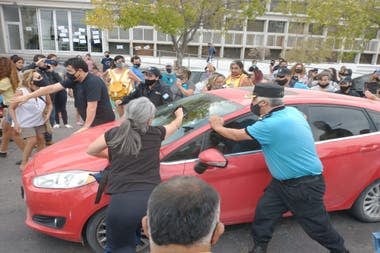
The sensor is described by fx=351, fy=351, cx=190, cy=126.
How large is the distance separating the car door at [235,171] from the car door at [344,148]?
67 cm

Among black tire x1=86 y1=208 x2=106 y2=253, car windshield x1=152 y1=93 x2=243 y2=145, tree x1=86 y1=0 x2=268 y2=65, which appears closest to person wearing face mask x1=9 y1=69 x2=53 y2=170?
car windshield x1=152 y1=93 x2=243 y2=145

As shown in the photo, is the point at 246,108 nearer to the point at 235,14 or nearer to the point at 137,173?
the point at 137,173

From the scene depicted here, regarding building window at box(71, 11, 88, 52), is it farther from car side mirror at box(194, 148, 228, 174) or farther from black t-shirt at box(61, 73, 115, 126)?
car side mirror at box(194, 148, 228, 174)

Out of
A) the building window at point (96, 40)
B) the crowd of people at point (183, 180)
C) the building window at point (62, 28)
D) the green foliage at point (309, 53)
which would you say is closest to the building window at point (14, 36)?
the building window at point (62, 28)

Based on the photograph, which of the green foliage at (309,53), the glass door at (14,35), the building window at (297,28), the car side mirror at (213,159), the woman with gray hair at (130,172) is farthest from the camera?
the building window at (297,28)

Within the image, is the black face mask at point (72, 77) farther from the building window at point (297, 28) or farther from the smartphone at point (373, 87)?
the building window at point (297, 28)

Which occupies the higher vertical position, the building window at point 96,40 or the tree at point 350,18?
the tree at point 350,18

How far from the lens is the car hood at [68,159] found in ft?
10.5

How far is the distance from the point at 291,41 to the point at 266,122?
28.8 meters

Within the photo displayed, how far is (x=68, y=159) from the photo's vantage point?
3348mm

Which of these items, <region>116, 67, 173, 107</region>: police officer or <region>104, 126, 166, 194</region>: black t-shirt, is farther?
<region>116, 67, 173, 107</region>: police officer

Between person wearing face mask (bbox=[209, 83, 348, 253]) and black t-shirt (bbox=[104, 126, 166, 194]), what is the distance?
0.75 meters

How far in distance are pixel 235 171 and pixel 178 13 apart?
1112 cm

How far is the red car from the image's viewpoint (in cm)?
309
